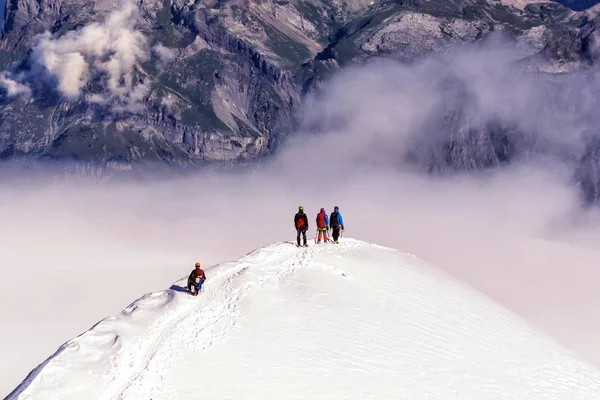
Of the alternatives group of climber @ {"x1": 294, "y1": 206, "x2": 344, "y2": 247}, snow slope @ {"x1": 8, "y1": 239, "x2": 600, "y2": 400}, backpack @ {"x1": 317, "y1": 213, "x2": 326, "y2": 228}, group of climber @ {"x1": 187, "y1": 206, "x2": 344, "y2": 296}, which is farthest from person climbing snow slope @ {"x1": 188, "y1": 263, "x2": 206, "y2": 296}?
backpack @ {"x1": 317, "y1": 213, "x2": 326, "y2": 228}

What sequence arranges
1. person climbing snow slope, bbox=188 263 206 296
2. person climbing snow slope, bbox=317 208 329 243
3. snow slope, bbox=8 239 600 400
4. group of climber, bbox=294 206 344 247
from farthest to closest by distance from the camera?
person climbing snow slope, bbox=317 208 329 243 < group of climber, bbox=294 206 344 247 < person climbing snow slope, bbox=188 263 206 296 < snow slope, bbox=8 239 600 400

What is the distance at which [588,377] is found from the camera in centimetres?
5188

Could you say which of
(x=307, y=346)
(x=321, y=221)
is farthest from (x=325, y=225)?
(x=307, y=346)

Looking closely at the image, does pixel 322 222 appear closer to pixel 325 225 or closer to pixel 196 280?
pixel 325 225

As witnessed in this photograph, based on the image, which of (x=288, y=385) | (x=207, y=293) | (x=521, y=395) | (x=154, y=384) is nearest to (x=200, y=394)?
(x=154, y=384)

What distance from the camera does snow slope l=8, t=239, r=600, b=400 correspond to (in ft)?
125

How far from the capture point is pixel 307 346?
43.8 meters

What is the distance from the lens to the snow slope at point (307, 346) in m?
38.2

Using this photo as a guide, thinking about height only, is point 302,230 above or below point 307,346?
above

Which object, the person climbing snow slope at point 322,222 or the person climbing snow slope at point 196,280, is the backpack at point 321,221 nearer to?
the person climbing snow slope at point 322,222

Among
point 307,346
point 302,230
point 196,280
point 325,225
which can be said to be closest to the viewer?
point 307,346

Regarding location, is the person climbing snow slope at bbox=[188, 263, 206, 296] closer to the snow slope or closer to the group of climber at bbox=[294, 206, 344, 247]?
the snow slope

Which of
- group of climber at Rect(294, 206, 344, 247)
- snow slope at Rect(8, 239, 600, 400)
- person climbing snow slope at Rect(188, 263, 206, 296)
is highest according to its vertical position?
group of climber at Rect(294, 206, 344, 247)

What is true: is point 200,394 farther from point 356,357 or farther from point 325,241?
point 325,241
